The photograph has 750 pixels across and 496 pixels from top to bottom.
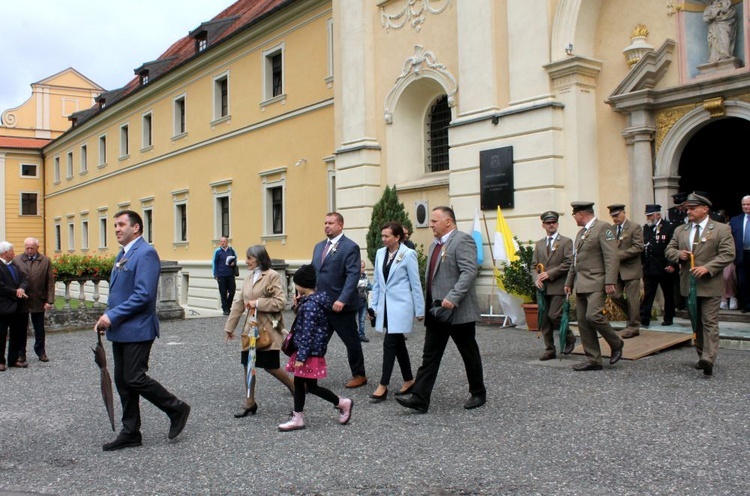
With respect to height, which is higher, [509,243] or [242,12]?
[242,12]

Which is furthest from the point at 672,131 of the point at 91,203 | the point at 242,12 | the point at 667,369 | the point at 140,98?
the point at 91,203

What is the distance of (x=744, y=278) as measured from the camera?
1068 cm

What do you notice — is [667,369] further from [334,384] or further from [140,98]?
[140,98]

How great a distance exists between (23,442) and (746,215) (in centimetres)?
952

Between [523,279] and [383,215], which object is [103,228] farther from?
[523,279]

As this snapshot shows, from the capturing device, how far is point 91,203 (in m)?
39.8

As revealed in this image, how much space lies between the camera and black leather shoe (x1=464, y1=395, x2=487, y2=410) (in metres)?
6.78

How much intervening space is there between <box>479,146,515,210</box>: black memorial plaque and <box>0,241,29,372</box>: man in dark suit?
800 centimetres

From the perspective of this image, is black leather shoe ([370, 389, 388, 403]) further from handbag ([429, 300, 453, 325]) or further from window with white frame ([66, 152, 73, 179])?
window with white frame ([66, 152, 73, 179])

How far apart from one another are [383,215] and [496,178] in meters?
3.26

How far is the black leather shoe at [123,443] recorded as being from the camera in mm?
5801

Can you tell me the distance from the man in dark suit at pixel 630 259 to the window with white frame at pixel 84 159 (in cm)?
3586

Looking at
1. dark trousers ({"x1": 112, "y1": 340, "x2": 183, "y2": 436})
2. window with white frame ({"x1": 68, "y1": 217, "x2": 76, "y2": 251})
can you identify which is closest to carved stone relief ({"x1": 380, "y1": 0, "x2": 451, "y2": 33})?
dark trousers ({"x1": 112, "y1": 340, "x2": 183, "y2": 436})

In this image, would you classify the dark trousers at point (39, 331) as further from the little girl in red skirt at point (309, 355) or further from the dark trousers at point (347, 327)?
the little girl in red skirt at point (309, 355)
